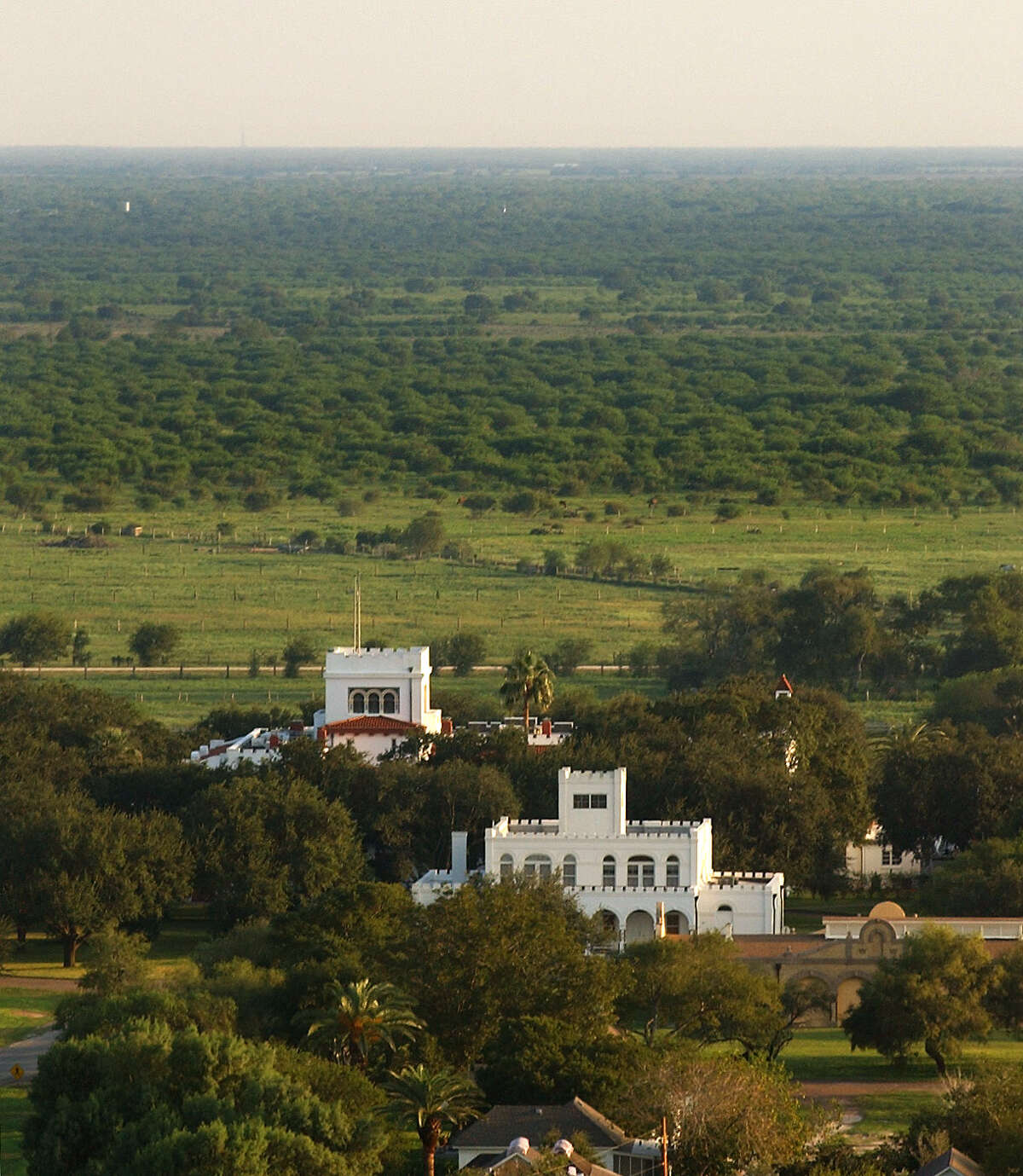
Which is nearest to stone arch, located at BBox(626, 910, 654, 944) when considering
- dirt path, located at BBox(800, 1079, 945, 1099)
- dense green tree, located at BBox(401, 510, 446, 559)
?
dirt path, located at BBox(800, 1079, 945, 1099)

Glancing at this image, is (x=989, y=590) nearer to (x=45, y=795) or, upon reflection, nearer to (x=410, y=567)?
(x=410, y=567)

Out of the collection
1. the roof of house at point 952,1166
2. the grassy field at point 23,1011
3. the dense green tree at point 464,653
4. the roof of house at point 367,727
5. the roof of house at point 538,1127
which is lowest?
the dense green tree at point 464,653

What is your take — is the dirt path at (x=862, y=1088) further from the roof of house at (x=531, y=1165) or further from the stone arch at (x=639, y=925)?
the stone arch at (x=639, y=925)

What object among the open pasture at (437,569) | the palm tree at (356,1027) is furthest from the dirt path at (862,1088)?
the open pasture at (437,569)

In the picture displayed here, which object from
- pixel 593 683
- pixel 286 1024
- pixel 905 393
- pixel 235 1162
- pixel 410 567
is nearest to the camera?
pixel 235 1162

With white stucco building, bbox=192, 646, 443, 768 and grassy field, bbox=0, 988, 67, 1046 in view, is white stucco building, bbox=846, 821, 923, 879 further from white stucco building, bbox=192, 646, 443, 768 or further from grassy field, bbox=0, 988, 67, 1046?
grassy field, bbox=0, 988, 67, 1046

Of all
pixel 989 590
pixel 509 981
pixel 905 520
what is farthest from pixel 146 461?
pixel 509 981
